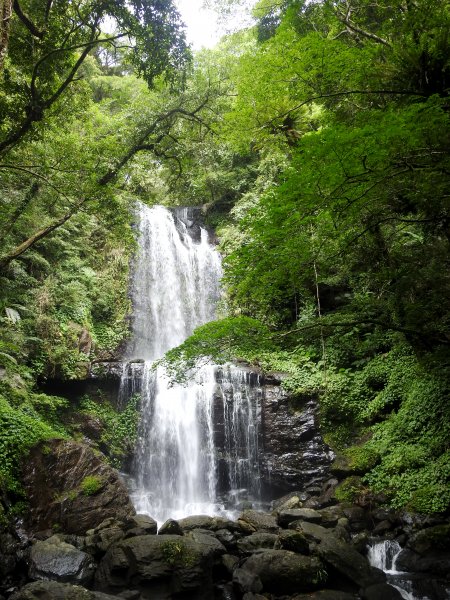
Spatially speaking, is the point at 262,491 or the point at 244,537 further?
the point at 262,491

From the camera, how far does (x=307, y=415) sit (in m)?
12.1

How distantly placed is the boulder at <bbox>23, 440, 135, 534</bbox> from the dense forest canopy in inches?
23.2

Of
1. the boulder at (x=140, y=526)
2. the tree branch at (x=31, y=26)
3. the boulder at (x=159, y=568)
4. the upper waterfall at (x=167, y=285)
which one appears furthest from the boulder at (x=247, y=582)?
the upper waterfall at (x=167, y=285)

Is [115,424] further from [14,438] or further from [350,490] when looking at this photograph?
[350,490]

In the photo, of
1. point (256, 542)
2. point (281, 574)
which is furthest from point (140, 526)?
point (281, 574)

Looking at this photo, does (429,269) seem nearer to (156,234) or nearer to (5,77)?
(5,77)

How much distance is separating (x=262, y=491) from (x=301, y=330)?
7278 millimetres

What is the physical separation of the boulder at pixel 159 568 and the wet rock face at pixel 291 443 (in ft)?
16.5

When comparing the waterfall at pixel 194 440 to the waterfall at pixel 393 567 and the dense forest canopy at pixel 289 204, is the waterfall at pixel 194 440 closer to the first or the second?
the dense forest canopy at pixel 289 204

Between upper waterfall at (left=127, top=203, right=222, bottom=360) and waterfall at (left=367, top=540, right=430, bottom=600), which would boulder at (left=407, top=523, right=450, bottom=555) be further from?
upper waterfall at (left=127, top=203, right=222, bottom=360)

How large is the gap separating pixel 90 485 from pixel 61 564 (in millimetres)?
2178

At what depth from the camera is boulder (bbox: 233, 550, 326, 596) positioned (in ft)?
21.2

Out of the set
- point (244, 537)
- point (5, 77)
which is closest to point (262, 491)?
point (244, 537)

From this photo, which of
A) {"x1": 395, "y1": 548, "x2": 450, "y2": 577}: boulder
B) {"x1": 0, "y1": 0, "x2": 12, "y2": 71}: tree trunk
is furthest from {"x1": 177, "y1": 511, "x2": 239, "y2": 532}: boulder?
{"x1": 0, "y1": 0, "x2": 12, "y2": 71}: tree trunk
